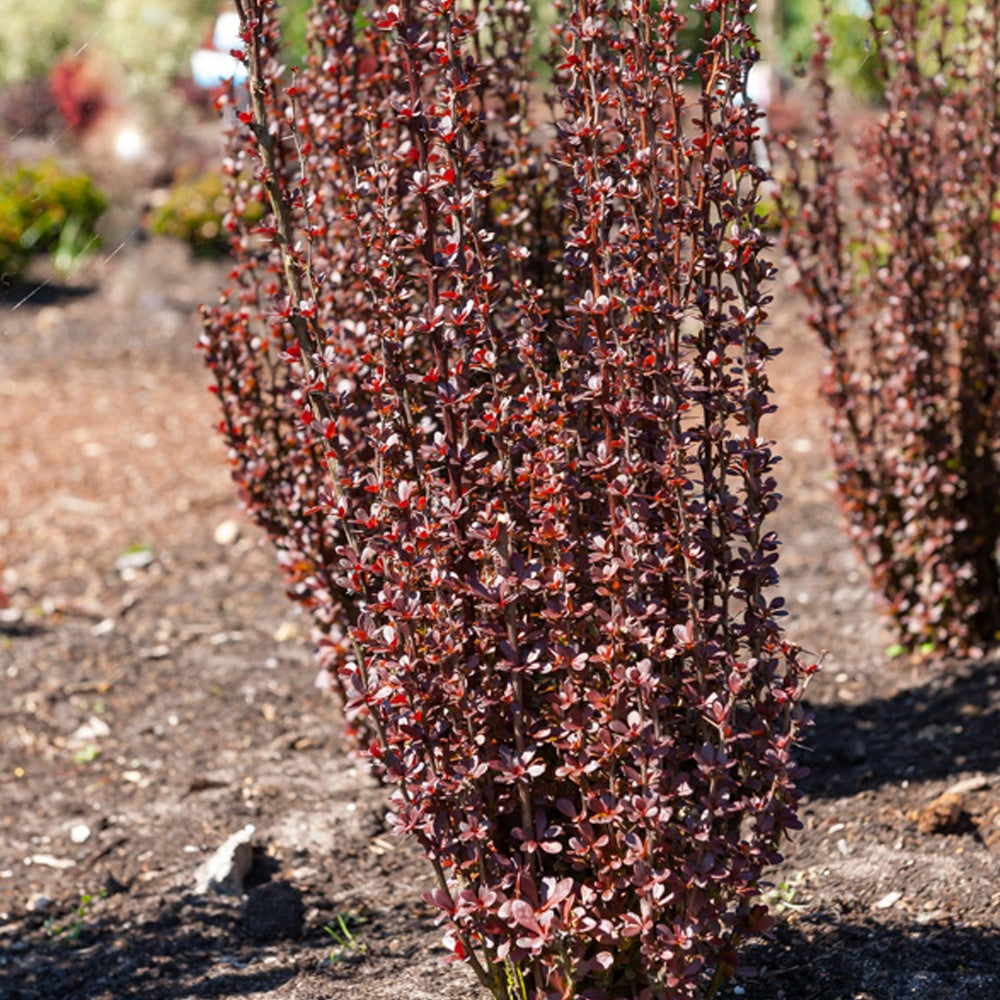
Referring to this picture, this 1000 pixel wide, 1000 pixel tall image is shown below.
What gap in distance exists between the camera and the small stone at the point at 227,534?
6117 millimetres

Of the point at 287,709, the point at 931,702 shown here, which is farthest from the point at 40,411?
the point at 931,702

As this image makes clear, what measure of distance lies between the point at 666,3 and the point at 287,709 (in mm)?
2857

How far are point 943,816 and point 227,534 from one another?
3.77 m

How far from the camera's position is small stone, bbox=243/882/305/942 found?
10.6ft

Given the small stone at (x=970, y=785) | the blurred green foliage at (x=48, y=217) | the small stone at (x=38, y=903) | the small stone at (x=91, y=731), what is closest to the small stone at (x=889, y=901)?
the small stone at (x=970, y=785)

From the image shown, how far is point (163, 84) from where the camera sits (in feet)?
52.2

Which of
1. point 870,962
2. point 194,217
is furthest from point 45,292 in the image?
point 870,962

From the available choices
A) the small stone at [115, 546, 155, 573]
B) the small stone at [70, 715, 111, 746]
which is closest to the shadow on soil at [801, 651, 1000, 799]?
the small stone at [70, 715, 111, 746]

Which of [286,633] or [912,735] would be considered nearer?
[912,735]

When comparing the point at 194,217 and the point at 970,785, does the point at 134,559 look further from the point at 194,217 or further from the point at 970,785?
the point at 194,217

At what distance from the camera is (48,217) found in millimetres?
10539

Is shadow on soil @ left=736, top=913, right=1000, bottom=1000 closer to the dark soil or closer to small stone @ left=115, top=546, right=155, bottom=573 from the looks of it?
the dark soil

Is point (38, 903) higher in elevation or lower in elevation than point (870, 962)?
higher

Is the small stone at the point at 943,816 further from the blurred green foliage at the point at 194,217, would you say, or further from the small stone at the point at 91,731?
the blurred green foliage at the point at 194,217
